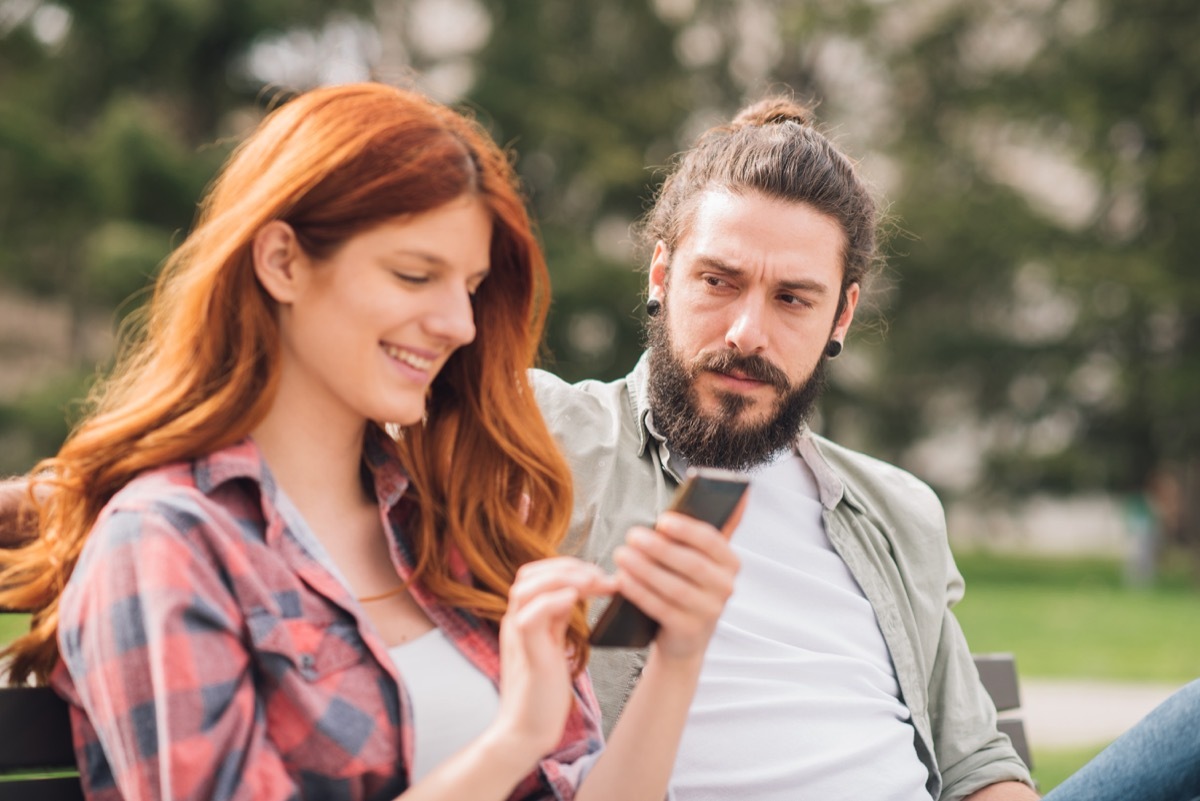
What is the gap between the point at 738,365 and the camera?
10.5 ft

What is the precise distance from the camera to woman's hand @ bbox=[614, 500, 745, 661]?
6.11 feet

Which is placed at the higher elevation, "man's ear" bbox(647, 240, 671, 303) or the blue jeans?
"man's ear" bbox(647, 240, 671, 303)

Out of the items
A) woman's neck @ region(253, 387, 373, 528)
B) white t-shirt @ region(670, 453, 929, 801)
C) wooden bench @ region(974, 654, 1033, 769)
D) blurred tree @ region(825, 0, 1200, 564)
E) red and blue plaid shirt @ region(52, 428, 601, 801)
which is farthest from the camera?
blurred tree @ region(825, 0, 1200, 564)

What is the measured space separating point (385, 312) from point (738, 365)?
1.30 meters

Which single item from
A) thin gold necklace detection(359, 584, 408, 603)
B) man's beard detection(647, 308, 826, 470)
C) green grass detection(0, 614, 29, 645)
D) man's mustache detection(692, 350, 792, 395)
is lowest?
green grass detection(0, 614, 29, 645)

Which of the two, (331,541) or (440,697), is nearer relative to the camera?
(440,697)

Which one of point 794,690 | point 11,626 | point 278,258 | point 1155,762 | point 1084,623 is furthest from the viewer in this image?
point 1084,623

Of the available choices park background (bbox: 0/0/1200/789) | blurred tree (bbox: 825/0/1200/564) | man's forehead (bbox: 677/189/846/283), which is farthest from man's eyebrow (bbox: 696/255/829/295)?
blurred tree (bbox: 825/0/1200/564)

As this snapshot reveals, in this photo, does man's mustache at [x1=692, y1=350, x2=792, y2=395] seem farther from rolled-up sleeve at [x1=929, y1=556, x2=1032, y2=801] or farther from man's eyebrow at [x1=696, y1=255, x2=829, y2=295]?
rolled-up sleeve at [x1=929, y1=556, x2=1032, y2=801]

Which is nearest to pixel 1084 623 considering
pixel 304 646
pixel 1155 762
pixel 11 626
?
pixel 11 626

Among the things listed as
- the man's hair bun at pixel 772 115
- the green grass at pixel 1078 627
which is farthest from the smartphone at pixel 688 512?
the green grass at pixel 1078 627

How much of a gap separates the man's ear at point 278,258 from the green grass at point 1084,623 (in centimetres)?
870

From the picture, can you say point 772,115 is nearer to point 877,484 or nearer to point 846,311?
point 846,311

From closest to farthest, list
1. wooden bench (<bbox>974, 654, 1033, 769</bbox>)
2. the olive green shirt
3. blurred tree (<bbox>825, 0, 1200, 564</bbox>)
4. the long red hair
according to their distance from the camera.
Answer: the long red hair → the olive green shirt → wooden bench (<bbox>974, 654, 1033, 769</bbox>) → blurred tree (<bbox>825, 0, 1200, 564</bbox>)
